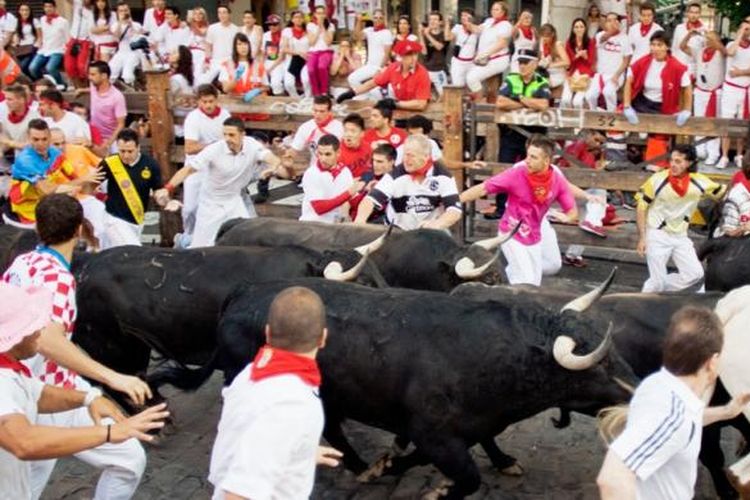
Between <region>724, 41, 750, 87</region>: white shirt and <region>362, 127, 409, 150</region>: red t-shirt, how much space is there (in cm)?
445

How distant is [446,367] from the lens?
5.62 metres

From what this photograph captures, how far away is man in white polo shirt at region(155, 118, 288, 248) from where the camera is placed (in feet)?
30.6

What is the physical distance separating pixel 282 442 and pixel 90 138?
307 inches

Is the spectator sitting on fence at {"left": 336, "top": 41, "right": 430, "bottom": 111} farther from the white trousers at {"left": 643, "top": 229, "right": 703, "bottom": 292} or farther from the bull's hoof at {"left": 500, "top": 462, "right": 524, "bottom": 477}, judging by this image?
the bull's hoof at {"left": 500, "top": 462, "right": 524, "bottom": 477}

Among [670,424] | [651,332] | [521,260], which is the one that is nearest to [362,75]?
[521,260]

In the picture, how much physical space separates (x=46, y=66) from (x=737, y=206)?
40.1ft

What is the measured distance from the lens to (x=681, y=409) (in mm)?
3639

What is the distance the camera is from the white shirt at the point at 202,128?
1051cm

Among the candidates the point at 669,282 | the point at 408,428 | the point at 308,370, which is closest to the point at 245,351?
the point at 408,428

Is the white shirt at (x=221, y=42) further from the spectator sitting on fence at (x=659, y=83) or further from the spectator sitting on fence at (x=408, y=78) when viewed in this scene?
the spectator sitting on fence at (x=659, y=83)

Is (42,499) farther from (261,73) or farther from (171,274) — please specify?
(261,73)

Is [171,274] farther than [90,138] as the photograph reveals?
No

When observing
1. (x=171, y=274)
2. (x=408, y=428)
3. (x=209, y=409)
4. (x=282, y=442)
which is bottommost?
(x=209, y=409)

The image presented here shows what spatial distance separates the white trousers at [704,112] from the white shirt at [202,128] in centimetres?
564
